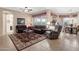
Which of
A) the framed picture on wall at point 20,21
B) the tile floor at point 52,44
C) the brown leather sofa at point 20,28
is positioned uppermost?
the framed picture on wall at point 20,21

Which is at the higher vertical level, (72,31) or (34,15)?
(34,15)

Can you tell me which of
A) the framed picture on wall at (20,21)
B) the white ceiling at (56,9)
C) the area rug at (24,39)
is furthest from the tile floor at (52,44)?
the white ceiling at (56,9)

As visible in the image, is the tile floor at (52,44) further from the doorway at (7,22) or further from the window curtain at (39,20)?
the window curtain at (39,20)

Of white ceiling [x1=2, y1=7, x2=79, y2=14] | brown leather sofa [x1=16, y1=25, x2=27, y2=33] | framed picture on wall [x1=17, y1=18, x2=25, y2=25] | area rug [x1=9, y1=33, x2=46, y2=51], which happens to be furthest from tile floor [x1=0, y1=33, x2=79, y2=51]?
white ceiling [x1=2, y1=7, x2=79, y2=14]

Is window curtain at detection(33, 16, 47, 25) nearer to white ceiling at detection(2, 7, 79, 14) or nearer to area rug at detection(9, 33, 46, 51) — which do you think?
white ceiling at detection(2, 7, 79, 14)

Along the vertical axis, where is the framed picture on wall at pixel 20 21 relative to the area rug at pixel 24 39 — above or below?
above

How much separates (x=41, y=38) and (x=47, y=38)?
0.15 metres

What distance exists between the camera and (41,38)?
288 centimetres

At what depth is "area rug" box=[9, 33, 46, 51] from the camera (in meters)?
2.75

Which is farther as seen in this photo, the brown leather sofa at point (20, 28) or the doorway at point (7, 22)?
the brown leather sofa at point (20, 28)

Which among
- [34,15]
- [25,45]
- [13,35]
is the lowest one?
[25,45]

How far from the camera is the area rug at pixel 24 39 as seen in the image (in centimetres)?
275
